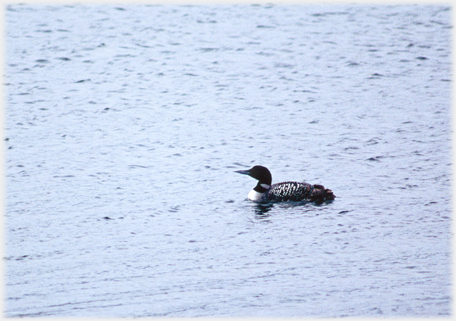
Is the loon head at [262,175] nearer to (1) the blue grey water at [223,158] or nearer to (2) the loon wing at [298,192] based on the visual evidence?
(2) the loon wing at [298,192]

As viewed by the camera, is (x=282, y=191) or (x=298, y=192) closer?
(x=298, y=192)

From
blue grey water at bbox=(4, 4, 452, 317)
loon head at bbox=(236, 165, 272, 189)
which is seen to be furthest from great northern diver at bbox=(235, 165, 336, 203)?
blue grey water at bbox=(4, 4, 452, 317)

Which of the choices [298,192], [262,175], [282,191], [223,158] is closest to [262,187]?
[262,175]

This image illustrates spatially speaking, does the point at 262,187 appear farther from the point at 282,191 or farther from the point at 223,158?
the point at 223,158

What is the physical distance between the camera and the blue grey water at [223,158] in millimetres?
7617

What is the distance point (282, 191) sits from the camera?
420 inches

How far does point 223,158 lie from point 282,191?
2.18 meters

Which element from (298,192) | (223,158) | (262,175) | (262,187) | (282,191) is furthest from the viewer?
(223,158)

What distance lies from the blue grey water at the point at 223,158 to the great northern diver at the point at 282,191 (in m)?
0.18

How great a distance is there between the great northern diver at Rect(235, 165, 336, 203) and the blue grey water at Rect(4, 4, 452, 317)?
18 centimetres

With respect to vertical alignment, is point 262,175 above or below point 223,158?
above

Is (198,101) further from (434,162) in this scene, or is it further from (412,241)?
(412,241)

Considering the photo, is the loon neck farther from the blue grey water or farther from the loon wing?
the blue grey water

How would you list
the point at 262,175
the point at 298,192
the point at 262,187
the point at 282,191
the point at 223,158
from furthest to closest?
the point at 223,158, the point at 262,175, the point at 262,187, the point at 282,191, the point at 298,192
